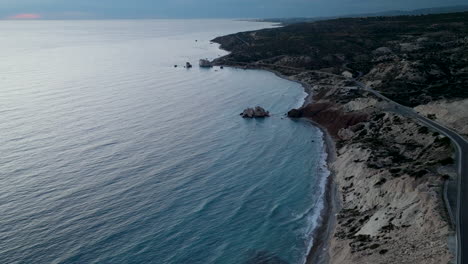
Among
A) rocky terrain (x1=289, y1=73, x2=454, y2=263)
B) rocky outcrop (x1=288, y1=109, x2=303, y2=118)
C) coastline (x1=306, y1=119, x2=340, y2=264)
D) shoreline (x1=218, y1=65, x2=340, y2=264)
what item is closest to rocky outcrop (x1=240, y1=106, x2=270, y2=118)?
rocky outcrop (x1=288, y1=109, x2=303, y2=118)

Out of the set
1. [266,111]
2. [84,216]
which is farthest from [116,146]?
[266,111]

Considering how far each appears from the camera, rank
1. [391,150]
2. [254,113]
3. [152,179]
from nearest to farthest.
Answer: [152,179], [391,150], [254,113]

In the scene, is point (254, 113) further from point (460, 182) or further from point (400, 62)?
point (460, 182)

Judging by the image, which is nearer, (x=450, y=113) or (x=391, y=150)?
(x=391, y=150)

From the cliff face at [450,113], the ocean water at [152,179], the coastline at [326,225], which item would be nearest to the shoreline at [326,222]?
the coastline at [326,225]

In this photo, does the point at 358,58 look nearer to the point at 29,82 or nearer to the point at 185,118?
the point at 185,118

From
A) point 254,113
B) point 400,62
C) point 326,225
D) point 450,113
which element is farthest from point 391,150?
point 400,62

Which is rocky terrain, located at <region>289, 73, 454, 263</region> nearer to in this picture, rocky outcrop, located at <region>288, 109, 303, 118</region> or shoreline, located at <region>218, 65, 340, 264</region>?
shoreline, located at <region>218, 65, 340, 264</region>

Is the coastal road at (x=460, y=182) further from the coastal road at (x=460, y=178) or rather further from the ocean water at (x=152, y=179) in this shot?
the ocean water at (x=152, y=179)
